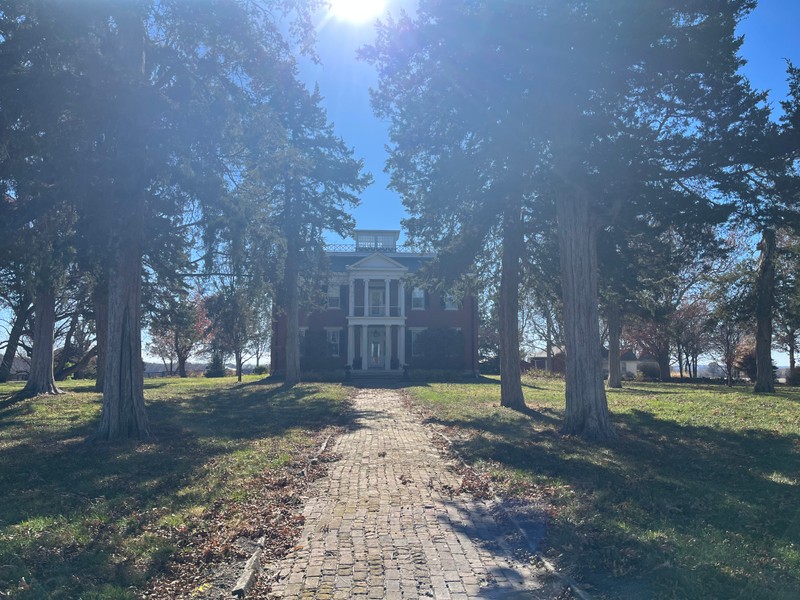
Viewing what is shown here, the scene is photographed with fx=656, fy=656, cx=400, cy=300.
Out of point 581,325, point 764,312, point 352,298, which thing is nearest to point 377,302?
point 352,298

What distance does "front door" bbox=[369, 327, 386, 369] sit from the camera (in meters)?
43.2

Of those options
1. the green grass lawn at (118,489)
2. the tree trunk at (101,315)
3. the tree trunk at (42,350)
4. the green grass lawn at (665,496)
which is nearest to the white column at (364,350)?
the tree trunk at (101,315)

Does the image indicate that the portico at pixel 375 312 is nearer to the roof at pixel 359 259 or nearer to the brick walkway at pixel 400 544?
the roof at pixel 359 259

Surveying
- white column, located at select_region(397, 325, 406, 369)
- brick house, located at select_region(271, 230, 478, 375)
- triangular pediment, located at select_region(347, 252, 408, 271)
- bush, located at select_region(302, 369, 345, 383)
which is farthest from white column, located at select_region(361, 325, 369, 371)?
bush, located at select_region(302, 369, 345, 383)

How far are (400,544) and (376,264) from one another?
1434 inches

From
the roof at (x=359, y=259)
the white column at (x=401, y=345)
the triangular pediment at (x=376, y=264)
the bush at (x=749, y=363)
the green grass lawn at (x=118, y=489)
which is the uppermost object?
the roof at (x=359, y=259)

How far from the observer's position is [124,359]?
1238 cm

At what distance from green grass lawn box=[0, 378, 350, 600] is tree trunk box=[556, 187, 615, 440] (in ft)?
16.7

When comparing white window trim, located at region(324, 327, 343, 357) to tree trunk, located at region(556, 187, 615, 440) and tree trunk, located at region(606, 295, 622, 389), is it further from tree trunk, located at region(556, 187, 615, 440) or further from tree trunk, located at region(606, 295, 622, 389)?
tree trunk, located at region(556, 187, 615, 440)

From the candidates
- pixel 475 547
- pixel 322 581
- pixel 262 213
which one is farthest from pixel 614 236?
pixel 322 581

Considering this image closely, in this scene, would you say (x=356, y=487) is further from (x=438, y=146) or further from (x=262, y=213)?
(x=438, y=146)

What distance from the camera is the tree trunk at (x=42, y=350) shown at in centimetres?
2311

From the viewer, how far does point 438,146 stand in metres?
14.6

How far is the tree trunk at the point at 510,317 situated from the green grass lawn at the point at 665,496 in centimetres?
311
